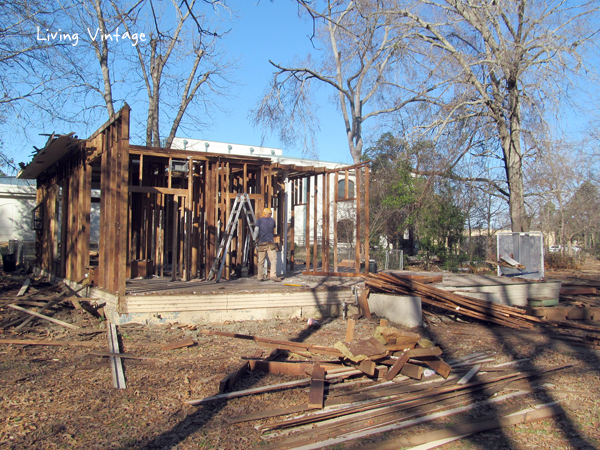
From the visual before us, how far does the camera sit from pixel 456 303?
9.02 m

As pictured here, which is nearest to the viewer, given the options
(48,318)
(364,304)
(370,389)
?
(370,389)

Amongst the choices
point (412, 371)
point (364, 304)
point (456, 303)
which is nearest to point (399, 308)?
point (364, 304)

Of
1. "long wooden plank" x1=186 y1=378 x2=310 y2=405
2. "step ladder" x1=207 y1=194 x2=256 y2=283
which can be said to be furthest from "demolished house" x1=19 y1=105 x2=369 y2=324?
"long wooden plank" x1=186 y1=378 x2=310 y2=405

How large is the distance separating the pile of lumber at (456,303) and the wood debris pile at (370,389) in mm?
2290

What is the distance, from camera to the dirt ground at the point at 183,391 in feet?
12.9

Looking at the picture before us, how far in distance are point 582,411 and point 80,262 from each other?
9.73 metres

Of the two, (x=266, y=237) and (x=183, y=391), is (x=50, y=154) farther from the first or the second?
(x=183, y=391)

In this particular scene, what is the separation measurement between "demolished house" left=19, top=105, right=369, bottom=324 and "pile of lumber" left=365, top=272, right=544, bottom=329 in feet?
3.03

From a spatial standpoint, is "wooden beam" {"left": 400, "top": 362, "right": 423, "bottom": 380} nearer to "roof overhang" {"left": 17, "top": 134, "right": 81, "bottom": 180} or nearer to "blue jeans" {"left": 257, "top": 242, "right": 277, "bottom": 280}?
"blue jeans" {"left": 257, "top": 242, "right": 277, "bottom": 280}

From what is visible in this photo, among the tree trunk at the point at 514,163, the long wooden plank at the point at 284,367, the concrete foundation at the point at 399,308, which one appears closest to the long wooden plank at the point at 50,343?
the long wooden plank at the point at 284,367

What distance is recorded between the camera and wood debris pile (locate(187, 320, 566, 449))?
4102 mm

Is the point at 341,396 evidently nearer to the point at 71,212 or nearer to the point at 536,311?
the point at 536,311

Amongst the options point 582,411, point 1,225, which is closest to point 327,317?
point 582,411

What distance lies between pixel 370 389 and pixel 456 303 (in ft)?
14.7
